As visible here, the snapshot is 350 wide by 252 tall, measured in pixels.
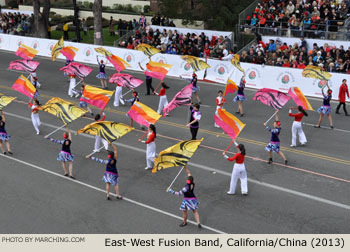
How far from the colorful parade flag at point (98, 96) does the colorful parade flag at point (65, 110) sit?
1.71 metres

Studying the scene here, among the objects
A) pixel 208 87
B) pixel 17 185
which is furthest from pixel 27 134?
pixel 208 87

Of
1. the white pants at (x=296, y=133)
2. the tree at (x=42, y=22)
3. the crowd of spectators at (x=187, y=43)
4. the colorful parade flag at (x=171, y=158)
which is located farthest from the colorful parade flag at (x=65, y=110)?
the tree at (x=42, y=22)

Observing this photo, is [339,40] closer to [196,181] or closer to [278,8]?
[278,8]

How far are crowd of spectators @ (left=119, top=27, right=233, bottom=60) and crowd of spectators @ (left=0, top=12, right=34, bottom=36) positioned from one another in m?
14.5

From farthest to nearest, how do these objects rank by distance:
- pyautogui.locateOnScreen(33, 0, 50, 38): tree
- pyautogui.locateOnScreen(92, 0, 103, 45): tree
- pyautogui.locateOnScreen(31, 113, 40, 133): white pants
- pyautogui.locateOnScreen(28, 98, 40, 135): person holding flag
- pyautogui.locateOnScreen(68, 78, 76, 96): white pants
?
pyautogui.locateOnScreen(33, 0, 50, 38): tree < pyautogui.locateOnScreen(92, 0, 103, 45): tree < pyautogui.locateOnScreen(68, 78, 76, 96): white pants < pyautogui.locateOnScreen(31, 113, 40, 133): white pants < pyautogui.locateOnScreen(28, 98, 40, 135): person holding flag

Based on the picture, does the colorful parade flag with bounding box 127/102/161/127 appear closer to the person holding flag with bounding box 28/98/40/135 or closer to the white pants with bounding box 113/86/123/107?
the person holding flag with bounding box 28/98/40/135

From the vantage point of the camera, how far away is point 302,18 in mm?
30141

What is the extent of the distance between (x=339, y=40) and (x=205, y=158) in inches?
635

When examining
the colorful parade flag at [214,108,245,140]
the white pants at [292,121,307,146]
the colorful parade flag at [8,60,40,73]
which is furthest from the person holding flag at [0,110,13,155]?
the white pants at [292,121,307,146]

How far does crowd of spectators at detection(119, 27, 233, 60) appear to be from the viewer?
98.2 feet

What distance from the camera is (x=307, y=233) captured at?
38.2 ft

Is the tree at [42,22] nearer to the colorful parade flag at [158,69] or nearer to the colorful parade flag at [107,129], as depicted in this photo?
the colorful parade flag at [158,69]

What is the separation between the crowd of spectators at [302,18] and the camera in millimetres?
28781

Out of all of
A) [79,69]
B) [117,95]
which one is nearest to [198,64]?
[117,95]
